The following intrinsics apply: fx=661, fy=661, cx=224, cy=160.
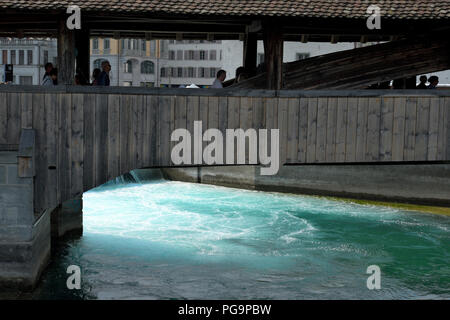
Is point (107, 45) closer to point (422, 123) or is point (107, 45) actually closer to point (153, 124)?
point (153, 124)

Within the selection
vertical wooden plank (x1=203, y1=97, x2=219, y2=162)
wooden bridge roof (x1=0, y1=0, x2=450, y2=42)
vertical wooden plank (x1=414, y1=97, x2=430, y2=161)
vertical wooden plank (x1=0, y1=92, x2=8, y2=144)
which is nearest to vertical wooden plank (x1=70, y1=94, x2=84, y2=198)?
vertical wooden plank (x1=0, y1=92, x2=8, y2=144)

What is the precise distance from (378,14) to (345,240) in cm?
665

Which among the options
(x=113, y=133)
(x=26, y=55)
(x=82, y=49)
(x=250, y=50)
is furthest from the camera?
(x=26, y=55)

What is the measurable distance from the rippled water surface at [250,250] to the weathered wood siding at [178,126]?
6.86ft

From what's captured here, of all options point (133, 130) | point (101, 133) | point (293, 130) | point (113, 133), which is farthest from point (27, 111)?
point (293, 130)

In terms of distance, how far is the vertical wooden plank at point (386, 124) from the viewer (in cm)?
1031

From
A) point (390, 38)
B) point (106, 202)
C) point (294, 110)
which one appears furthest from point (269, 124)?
point (106, 202)

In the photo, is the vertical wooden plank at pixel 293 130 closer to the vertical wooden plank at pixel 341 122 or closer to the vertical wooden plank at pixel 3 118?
the vertical wooden plank at pixel 341 122

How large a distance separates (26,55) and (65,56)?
41776 millimetres

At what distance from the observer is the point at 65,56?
995 cm

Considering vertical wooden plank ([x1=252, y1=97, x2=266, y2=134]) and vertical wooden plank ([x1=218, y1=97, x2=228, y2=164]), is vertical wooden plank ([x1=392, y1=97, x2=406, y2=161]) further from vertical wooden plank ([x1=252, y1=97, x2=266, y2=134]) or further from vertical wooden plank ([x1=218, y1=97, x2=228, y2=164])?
vertical wooden plank ([x1=218, y1=97, x2=228, y2=164])

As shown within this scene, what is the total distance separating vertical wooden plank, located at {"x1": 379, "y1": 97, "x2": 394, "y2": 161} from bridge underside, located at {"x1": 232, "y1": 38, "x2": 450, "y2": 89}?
77cm

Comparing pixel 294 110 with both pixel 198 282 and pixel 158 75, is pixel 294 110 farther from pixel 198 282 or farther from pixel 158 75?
pixel 158 75

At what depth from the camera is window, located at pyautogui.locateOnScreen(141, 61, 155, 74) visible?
5380cm
